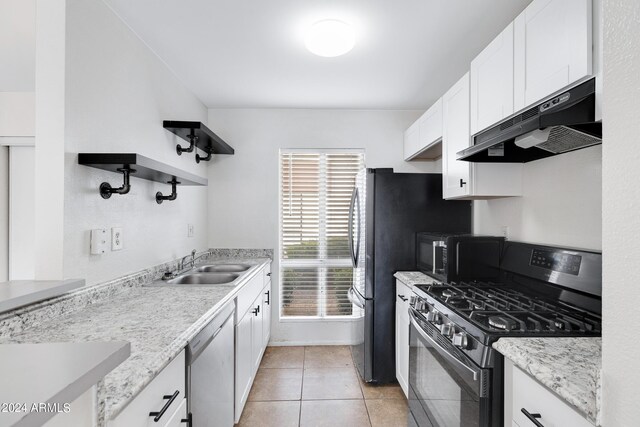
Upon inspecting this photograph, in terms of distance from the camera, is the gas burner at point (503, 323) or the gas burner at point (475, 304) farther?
the gas burner at point (475, 304)

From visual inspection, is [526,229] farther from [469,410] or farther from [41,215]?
[41,215]

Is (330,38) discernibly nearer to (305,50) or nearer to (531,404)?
(305,50)

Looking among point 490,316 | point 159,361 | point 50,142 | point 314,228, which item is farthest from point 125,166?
point 314,228

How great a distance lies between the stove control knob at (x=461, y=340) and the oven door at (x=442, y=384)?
0.04 meters

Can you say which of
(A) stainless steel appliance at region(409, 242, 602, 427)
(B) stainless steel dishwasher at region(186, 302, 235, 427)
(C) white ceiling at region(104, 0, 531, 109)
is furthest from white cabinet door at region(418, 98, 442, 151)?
(B) stainless steel dishwasher at region(186, 302, 235, 427)

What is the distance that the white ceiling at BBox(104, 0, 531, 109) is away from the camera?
179 centimetres

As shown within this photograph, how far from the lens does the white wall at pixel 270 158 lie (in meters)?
3.46

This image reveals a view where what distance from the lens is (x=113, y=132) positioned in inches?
71.3

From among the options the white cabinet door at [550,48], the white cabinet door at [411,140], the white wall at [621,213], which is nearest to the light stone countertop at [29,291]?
the white wall at [621,213]

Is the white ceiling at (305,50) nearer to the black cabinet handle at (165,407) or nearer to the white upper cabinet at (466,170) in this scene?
the white upper cabinet at (466,170)

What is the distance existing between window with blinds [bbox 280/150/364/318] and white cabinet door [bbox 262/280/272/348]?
25 centimetres

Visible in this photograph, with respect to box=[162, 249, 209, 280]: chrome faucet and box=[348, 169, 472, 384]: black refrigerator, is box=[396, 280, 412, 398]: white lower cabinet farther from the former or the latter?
box=[162, 249, 209, 280]: chrome faucet

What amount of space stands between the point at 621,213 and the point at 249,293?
2.12m

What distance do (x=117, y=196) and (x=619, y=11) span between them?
2.10m
